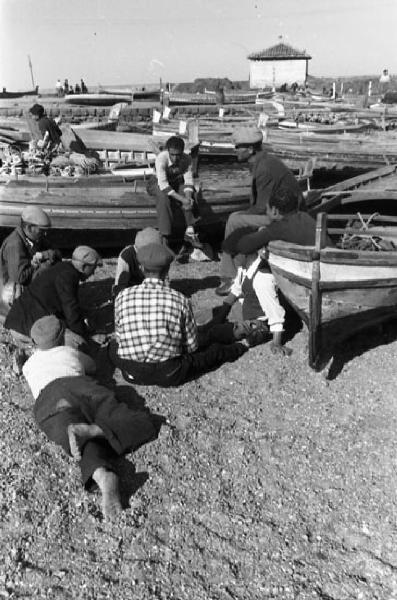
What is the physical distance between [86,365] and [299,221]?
2.57 m

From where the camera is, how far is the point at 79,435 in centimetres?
415

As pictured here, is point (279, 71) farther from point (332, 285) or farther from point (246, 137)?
point (332, 285)

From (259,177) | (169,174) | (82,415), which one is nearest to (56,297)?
(82,415)

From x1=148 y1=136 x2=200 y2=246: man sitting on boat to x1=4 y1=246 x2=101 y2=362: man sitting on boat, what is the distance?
9.65 feet

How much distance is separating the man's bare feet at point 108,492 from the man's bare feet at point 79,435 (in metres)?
0.24

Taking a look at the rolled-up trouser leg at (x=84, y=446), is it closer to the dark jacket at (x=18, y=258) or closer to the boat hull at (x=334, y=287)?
the dark jacket at (x=18, y=258)

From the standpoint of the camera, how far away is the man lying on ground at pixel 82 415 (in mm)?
4008

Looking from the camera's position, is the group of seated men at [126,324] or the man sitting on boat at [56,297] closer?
the group of seated men at [126,324]

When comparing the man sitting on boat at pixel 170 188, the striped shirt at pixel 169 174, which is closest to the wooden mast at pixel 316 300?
the man sitting on boat at pixel 170 188

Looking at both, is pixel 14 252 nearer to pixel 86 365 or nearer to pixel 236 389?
pixel 86 365

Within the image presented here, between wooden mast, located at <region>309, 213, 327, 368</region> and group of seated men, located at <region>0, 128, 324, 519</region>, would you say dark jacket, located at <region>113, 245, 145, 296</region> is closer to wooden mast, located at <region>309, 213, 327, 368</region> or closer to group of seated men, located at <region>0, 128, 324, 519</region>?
group of seated men, located at <region>0, 128, 324, 519</region>

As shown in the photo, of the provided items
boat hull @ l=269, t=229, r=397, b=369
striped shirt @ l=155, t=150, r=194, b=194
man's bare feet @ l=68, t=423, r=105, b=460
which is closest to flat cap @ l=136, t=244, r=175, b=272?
boat hull @ l=269, t=229, r=397, b=369

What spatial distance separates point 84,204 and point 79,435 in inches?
201

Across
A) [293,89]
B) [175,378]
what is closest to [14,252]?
[175,378]
